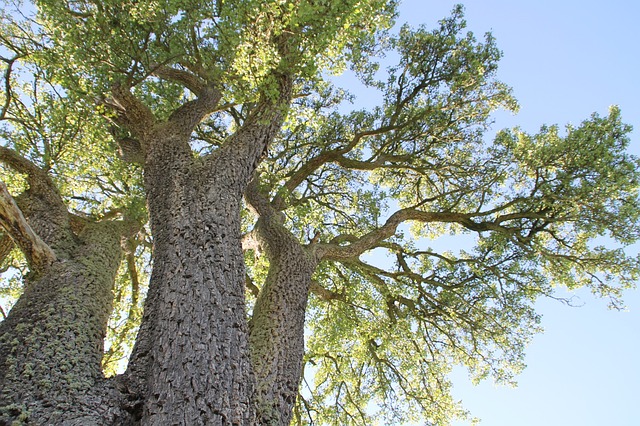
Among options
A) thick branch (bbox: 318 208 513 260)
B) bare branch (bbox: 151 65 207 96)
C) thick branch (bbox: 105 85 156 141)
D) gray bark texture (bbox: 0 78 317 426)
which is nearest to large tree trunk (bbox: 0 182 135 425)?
gray bark texture (bbox: 0 78 317 426)

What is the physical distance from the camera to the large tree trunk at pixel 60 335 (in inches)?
114

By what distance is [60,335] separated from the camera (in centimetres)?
358

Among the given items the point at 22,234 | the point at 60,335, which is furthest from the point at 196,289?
the point at 22,234

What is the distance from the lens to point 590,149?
8.51 metres

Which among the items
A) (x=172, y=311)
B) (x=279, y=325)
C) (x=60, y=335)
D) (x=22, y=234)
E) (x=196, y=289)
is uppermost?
(x=22, y=234)

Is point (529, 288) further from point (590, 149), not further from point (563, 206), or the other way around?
point (590, 149)

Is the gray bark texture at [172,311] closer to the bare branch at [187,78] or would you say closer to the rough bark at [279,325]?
the rough bark at [279,325]

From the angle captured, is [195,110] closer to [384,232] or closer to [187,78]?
[187,78]

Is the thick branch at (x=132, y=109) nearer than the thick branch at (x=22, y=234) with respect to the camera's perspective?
No

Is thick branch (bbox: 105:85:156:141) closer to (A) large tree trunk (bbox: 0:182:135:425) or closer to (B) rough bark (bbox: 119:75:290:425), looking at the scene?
(B) rough bark (bbox: 119:75:290:425)

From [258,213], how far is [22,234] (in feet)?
12.8

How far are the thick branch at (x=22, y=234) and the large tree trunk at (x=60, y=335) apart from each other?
0.32 feet

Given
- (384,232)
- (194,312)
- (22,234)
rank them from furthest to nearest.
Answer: (384,232)
(22,234)
(194,312)

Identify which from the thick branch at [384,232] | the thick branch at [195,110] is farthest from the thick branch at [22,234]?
the thick branch at [384,232]
